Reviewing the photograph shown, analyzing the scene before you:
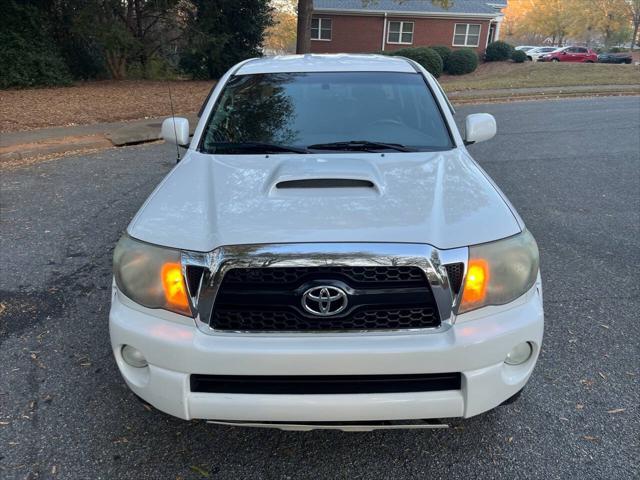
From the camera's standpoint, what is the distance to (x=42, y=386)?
2869 mm

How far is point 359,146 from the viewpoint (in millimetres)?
3107

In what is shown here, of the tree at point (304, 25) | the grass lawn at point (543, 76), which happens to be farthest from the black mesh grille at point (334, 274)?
the grass lawn at point (543, 76)

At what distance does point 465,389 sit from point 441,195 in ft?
2.92

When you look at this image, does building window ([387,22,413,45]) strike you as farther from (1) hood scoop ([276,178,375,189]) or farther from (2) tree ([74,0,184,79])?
(1) hood scoop ([276,178,375,189])

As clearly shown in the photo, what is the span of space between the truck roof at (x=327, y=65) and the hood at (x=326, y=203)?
111 centimetres

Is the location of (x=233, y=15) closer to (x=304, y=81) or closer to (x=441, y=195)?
(x=304, y=81)

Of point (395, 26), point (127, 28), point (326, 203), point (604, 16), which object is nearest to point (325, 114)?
point (326, 203)

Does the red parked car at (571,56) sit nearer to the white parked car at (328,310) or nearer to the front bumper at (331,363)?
the white parked car at (328,310)

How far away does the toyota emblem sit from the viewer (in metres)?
2.02

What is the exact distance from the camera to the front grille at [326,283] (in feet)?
6.70

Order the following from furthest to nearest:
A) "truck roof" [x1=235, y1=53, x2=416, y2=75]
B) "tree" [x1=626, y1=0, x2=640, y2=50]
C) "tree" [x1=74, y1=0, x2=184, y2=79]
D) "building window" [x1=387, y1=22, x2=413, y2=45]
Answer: "tree" [x1=626, y1=0, x2=640, y2=50] < "building window" [x1=387, y1=22, x2=413, y2=45] < "tree" [x1=74, y1=0, x2=184, y2=79] < "truck roof" [x1=235, y1=53, x2=416, y2=75]

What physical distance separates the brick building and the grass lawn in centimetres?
395

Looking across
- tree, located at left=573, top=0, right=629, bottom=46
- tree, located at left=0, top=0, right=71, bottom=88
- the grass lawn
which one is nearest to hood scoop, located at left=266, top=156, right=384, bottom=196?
tree, located at left=0, top=0, right=71, bottom=88

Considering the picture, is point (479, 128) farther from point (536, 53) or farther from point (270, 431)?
point (536, 53)
